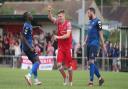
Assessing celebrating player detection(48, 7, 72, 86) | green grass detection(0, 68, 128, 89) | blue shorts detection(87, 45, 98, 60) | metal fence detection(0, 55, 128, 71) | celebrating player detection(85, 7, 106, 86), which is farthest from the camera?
metal fence detection(0, 55, 128, 71)

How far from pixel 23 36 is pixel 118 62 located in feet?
64.5

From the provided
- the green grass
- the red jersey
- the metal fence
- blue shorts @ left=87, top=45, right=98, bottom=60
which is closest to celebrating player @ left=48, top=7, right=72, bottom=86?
the red jersey

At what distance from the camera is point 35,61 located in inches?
795

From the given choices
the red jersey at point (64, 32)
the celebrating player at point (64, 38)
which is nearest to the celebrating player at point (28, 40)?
the celebrating player at point (64, 38)

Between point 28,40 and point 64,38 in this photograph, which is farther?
point 28,40

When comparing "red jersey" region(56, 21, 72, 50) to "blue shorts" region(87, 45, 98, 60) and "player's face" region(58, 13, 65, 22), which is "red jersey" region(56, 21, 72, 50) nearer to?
"player's face" region(58, 13, 65, 22)

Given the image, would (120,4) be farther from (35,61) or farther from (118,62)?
(35,61)

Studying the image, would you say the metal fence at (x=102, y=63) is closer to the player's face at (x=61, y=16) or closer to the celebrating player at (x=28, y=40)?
the celebrating player at (x=28, y=40)

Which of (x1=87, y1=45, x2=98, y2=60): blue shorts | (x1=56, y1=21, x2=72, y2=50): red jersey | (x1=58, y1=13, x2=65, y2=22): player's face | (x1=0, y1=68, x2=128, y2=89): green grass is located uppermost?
(x1=58, y1=13, x2=65, y2=22): player's face

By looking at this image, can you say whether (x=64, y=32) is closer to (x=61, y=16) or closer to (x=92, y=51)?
(x=61, y=16)

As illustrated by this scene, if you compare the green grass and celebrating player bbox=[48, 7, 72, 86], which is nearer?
the green grass

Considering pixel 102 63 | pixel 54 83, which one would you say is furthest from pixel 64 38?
pixel 102 63

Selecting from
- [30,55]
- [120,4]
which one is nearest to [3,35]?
[30,55]

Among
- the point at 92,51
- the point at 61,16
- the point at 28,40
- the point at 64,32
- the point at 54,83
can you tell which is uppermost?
the point at 61,16
